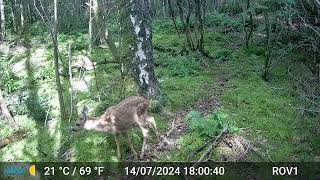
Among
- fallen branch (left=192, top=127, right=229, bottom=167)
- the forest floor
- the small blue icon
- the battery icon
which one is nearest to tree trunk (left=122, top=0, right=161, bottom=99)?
the forest floor

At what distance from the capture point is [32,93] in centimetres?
1091

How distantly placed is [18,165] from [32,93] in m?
3.66

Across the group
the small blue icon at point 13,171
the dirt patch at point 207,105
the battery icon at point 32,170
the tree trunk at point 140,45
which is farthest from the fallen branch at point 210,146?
the small blue icon at point 13,171

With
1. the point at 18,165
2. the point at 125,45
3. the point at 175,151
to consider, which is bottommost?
the point at 18,165

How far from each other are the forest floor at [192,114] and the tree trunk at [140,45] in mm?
657

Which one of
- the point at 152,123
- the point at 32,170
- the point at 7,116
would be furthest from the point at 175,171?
the point at 7,116

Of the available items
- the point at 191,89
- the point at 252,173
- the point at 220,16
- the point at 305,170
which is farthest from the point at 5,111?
the point at 220,16

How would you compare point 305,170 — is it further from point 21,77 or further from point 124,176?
point 21,77

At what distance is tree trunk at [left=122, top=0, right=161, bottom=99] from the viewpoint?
8320 millimetres

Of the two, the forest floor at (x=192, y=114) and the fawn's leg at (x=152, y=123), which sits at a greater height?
the fawn's leg at (x=152, y=123)
